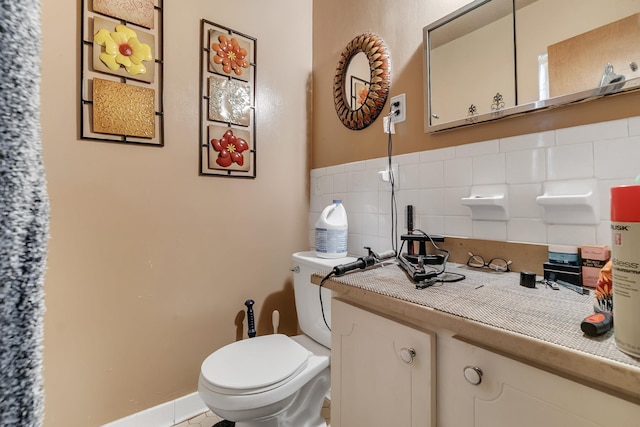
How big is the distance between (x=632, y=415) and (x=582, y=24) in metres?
0.98

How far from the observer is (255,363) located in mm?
1063

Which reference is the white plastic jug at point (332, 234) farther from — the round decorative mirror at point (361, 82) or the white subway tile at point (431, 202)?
the round decorative mirror at point (361, 82)

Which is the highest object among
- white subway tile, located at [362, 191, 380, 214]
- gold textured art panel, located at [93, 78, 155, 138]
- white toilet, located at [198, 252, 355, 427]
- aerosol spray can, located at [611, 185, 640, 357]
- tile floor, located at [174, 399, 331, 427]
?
gold textured art panel, located at [93, 78, 155, 138]

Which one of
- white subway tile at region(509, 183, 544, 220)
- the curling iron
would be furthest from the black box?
the curling iron

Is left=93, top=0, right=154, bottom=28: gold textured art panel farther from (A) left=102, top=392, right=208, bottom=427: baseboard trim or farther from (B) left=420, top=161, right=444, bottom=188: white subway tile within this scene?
(A) left=102, top=392, right=208, bottom=427: baseboard trim

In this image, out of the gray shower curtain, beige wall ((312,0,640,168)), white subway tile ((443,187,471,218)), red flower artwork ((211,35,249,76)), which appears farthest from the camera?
red flower artwork ((211,35,249,76))

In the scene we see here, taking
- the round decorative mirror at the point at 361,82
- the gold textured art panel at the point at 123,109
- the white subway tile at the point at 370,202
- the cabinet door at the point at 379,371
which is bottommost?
the cabinet door at the point at 379,371

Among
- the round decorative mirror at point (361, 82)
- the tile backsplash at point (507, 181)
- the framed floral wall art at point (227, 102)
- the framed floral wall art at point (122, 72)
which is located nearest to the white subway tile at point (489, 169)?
the tile backsplash at point (507, 181)

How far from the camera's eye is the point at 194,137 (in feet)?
4.50

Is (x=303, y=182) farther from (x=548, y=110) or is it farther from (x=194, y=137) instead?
(x=548, y=110)

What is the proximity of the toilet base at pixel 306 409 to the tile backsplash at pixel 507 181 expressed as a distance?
62 cm

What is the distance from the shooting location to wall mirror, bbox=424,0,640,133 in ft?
2.51

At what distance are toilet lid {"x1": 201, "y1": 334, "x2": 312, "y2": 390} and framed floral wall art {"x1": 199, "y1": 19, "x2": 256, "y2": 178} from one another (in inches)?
32.3

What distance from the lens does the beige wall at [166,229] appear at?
3.56ft
